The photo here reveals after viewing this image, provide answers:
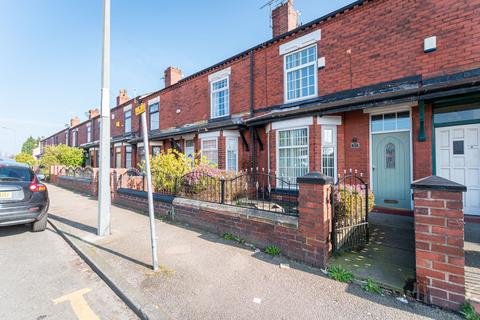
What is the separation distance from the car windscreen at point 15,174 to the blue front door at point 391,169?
8.83 meters

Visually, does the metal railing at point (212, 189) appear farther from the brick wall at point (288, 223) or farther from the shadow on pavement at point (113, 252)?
the shadow on pavement at point (113, 252)

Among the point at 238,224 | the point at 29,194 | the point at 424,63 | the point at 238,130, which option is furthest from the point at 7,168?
the point at 424,63

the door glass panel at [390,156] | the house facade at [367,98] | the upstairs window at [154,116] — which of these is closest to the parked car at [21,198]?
the house facade at [367,98]

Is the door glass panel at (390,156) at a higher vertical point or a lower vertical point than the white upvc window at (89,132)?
lower

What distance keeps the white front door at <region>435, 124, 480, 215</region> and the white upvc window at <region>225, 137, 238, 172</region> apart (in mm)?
6620

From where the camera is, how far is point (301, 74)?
326 inches

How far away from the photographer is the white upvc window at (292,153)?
7676 millimetres

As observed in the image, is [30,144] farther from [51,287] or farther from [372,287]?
[372,287]

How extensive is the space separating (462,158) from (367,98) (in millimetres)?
2499

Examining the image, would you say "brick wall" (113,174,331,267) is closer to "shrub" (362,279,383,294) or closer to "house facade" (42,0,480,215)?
"shrub" (362,279,383,294)

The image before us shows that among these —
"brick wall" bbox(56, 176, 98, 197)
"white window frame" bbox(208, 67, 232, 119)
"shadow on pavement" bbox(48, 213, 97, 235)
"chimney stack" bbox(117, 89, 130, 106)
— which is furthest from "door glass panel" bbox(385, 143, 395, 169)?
"chimney stack" bbox(117, 89, 130, 106)

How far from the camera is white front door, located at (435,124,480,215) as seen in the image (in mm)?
5344

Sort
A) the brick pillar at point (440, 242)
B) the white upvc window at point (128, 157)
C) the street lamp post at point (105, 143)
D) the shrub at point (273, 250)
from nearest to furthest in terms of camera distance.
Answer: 1. the brick pillar at point (440, 242)
2. the shrub at point (273, 250)
3. the street lamp post at point (105, 143)
4. the white upvc window at point (128, 157)

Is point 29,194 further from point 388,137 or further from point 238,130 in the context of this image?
point 388,137
